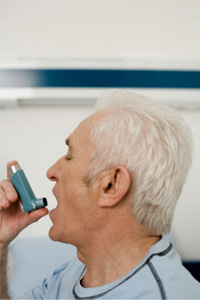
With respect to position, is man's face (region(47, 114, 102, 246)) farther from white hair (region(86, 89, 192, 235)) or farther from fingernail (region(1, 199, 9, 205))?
fingernail (region(1, 199, 9, 205))

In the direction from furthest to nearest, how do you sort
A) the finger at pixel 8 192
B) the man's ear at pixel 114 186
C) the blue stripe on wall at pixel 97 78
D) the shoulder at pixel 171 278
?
the blue stripe on wall at pixel 97 78, the finger at pixel 8 192, the man's ear at pixel 114 186, the shoulder at pixel 171 278

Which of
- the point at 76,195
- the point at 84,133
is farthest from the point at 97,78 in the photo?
the point at 76,195

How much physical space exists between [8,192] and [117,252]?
414 millimetres

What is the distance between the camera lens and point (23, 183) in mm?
1126

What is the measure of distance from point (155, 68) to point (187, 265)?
1106mm

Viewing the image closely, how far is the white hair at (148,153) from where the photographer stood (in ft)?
3.09

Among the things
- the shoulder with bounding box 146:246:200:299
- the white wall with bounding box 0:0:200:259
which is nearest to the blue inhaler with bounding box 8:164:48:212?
the shoulder with bounding box 146:246:200:299

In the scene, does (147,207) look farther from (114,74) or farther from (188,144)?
(114,74)

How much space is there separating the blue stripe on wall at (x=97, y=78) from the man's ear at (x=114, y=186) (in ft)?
3.24

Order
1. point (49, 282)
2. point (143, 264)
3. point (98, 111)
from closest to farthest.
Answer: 1. point (143, 264)
2. point (98, 111)
3. point (49, 282)

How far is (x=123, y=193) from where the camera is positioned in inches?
37.3
